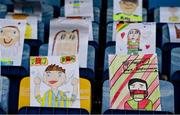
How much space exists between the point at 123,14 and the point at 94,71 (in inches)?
26.9

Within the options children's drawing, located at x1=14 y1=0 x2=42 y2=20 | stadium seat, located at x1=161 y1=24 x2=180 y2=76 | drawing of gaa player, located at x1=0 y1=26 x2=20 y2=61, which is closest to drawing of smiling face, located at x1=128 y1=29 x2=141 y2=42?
stadium seat, located at x1=161 y1=24 x2=180 y2=76

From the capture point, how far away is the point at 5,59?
3.00 meters

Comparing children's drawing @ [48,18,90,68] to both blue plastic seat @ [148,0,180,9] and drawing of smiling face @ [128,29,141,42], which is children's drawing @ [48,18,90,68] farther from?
blue plastic seat @ [148,0,180,9]

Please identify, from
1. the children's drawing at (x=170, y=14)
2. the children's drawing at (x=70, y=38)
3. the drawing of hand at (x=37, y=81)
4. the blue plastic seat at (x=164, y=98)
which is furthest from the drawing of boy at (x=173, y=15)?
the drawing of hand at (x=37, y=81)

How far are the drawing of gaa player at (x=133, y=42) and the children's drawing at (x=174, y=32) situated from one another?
33cm

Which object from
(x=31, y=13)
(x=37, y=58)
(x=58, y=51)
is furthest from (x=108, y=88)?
(x=31, y=13)

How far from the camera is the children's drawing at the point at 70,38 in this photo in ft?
10.1

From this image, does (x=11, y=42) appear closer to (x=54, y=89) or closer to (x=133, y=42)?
(x=54, y=89)

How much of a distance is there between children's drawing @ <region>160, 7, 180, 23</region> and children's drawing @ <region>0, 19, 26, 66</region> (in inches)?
44.0

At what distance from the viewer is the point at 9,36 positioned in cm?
305

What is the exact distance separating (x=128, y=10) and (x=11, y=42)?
1.03m

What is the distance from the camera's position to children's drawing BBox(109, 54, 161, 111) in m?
2.47

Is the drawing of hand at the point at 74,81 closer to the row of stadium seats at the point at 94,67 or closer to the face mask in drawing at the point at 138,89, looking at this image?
the row of stadium seats at the point at 94,67

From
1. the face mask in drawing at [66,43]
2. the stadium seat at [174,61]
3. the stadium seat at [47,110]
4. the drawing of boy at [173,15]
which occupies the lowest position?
the stadium seat at [47,110]
